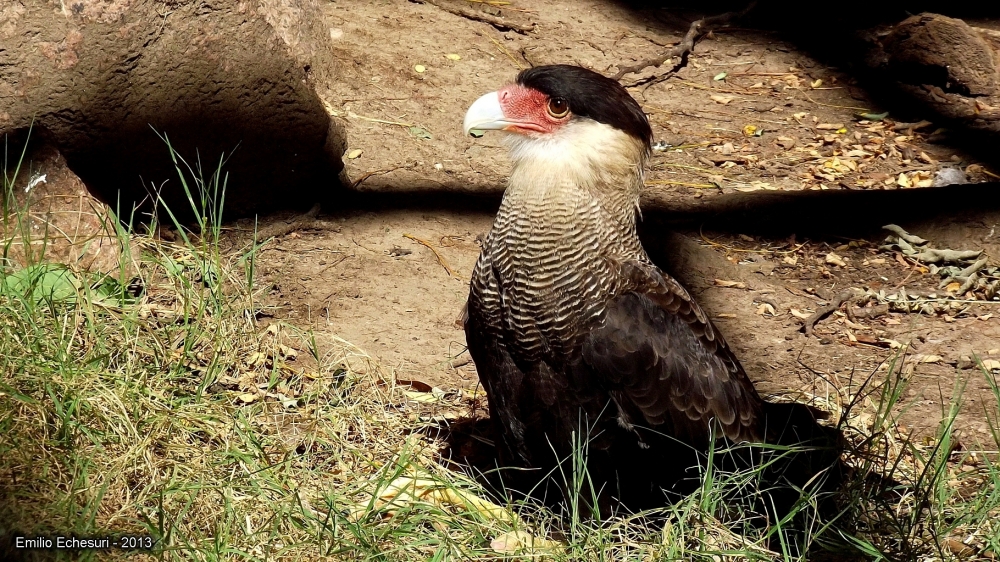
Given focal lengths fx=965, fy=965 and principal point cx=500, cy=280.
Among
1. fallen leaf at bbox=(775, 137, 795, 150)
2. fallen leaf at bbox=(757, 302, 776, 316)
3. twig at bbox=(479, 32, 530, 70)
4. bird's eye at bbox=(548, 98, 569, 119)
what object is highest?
bird's eye at bbox=(548, 98, 569, 119)

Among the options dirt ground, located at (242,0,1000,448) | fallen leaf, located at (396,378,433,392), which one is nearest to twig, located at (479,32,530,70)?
dirt ground, located at (242,0,1000,448)

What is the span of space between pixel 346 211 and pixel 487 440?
184 centimetres

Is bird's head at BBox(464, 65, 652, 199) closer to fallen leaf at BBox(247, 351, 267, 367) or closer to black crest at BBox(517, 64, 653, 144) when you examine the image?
black crest at BBox(517, 64, 653, 144)

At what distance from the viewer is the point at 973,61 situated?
21.6ft

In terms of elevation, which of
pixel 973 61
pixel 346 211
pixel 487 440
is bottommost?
pixel 487 440

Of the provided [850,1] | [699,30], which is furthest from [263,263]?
[850,1]

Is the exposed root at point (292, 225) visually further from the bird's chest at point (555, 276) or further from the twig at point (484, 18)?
the twig at point (484, 18)

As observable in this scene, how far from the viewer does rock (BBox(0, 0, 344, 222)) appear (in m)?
4.35

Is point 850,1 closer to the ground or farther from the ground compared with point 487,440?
farther from the ground

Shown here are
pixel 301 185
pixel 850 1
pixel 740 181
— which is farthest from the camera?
pixel 850 1

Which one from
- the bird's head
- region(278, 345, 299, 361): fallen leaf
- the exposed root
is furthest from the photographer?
the exposed root

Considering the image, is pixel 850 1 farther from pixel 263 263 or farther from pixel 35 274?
pixel 35 274

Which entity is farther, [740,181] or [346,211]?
[740,181]

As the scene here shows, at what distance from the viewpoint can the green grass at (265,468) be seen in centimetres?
298
